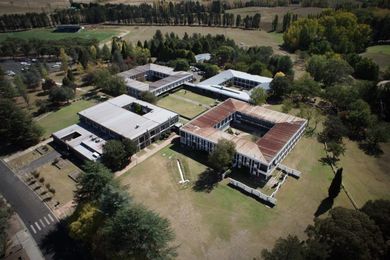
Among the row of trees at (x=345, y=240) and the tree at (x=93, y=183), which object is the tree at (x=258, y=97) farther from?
the tree at (x=93, y=183)

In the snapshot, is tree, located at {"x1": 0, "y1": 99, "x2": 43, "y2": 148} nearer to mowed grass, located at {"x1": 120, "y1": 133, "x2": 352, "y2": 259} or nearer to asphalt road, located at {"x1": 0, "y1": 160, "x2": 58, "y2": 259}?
asphalt road, located at {"x1": 0, "y1": 160, "x2": 58, "y2": 259}

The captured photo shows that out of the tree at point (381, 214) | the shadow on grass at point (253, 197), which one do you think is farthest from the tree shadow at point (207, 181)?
the tree at point (381, 214)

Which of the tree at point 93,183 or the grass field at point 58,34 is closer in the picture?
the tree at point 93,183

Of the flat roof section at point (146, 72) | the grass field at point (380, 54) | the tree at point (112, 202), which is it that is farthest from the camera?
the grass field at point (380, 54)

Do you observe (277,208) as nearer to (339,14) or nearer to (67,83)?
(67,83)

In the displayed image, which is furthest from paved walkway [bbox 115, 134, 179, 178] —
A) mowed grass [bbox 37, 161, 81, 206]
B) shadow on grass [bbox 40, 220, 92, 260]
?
shadow on grass [bbox 40, 220, 92, 260]

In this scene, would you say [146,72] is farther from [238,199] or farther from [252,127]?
[238,199]

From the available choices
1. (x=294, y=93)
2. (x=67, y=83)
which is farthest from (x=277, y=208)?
(x=67, y=83)
